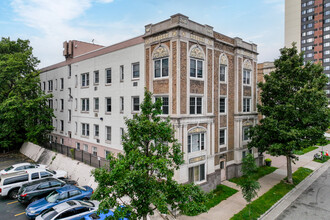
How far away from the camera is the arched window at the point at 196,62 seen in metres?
18.1

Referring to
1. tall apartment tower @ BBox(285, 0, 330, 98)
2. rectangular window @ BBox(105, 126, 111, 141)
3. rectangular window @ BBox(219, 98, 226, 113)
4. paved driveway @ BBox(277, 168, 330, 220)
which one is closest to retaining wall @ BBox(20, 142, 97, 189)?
rectangular window @ BBox(105, 126, 111, 141)

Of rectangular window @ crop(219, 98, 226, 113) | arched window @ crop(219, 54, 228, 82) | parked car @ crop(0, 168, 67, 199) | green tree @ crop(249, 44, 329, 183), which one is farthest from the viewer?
rectangular window @ crop(219, 98, 226, 113)

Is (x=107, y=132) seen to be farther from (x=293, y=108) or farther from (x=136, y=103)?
(x=293, y=108)

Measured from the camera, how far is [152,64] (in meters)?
18.8

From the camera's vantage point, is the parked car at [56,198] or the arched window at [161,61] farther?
the arched window at [161,61]

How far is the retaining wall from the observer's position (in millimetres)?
20188

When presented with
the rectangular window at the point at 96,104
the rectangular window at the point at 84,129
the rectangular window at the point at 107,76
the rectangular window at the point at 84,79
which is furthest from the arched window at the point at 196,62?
the rectangular window at the point at 84,129

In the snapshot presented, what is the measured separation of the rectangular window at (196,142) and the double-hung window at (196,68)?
5.27 metres

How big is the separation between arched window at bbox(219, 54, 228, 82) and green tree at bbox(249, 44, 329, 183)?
14.4 feet

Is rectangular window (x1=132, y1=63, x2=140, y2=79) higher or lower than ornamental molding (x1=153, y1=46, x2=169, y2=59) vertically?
lower

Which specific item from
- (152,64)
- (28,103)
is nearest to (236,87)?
(152,64)

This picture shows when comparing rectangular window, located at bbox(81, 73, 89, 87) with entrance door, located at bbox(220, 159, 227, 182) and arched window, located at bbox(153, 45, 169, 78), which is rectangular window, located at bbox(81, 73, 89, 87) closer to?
arched window, located at bbox(153, 45, 169, 78)

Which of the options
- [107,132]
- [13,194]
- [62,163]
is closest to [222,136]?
[107,132]

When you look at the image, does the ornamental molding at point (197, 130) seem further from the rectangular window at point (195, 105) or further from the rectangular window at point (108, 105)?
the rectangular window at point (108, 105)
